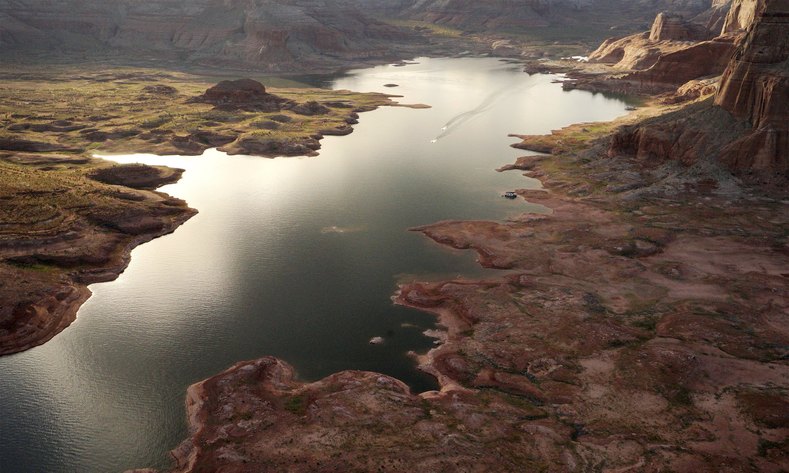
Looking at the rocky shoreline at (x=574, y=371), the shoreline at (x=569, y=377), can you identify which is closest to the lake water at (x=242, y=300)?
the shoreline at (x=569, y=377)

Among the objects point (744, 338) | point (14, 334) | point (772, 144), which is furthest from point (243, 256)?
point (772, 144)

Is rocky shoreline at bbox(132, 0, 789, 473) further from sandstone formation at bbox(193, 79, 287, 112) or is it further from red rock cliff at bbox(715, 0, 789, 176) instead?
sandstone formation at bbox(193, 79, 287, 112)

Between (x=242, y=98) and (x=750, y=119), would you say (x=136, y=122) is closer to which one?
(x=242, y=98)

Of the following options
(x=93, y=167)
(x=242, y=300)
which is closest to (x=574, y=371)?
(x=242, y=300)

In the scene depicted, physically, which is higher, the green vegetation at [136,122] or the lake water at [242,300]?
the green vegetation at [136,122]

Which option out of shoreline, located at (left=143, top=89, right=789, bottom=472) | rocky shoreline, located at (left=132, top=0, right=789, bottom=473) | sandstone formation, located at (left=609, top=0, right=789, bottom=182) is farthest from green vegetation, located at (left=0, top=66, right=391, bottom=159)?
sandstone formation, located at (left=609, top=0, right=789, bottom=182)

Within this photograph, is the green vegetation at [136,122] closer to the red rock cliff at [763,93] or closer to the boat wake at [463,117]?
the boat wake at [463,117]

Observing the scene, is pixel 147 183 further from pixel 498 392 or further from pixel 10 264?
pixel 498 392

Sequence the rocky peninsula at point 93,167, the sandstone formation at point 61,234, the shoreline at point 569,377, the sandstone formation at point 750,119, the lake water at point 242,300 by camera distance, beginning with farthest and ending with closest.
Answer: the sandstone formation at point 750,119, the rocky peninsula at point 93,167, the sandstone formation at point 61,234, the lake water at point 242,300, the shoreline at point 569,377

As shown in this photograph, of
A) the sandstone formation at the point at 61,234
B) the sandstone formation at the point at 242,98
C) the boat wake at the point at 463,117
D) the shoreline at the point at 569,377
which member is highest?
the sandstone formation at the point at 242,98
